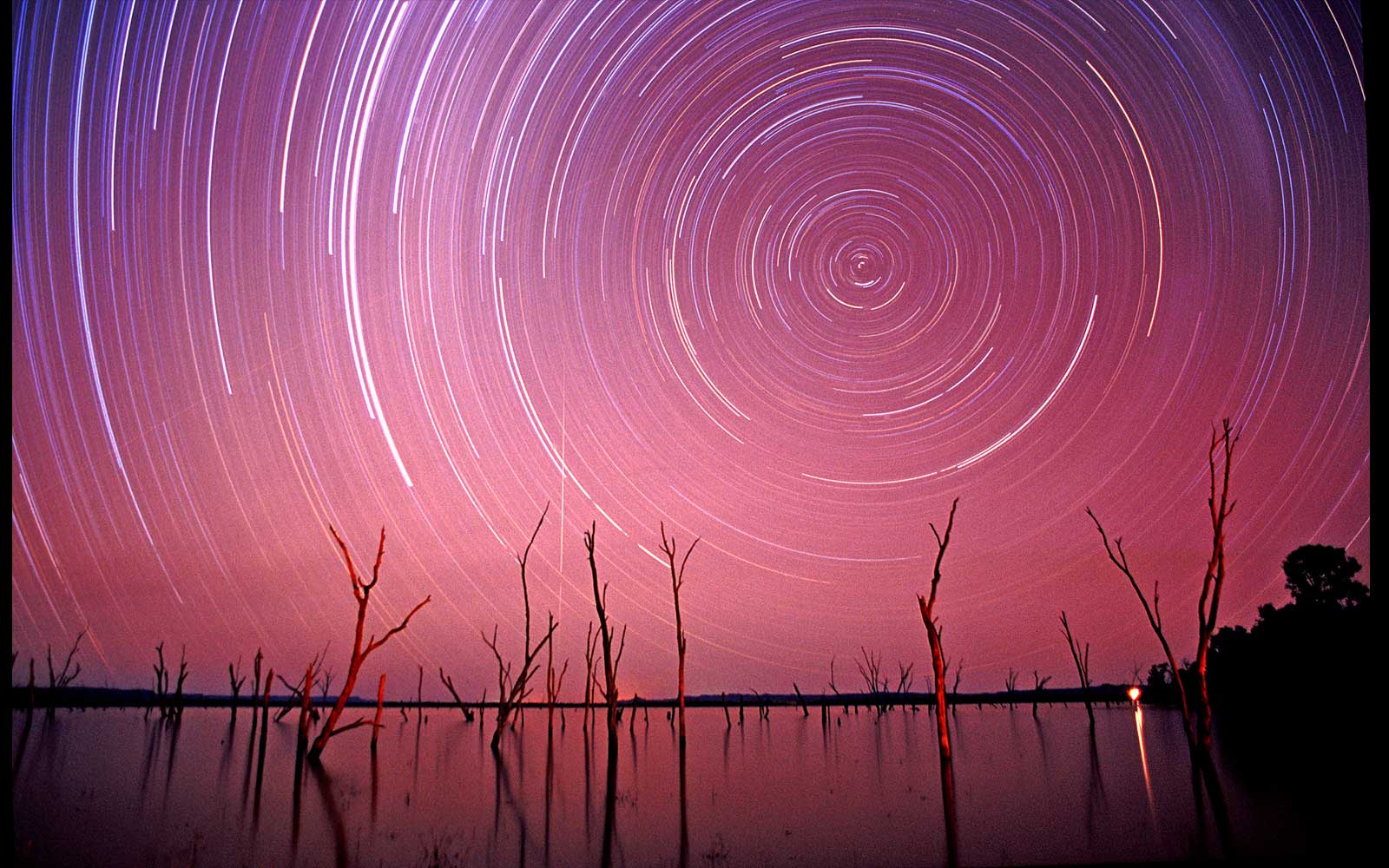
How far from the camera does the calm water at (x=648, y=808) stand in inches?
384

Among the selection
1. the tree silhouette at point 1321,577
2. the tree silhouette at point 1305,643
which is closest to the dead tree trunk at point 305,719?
the tree silhouette at point 1305,643

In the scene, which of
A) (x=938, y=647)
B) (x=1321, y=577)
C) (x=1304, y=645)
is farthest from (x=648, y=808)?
(x=1321, y=577)

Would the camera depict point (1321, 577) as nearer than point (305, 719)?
No

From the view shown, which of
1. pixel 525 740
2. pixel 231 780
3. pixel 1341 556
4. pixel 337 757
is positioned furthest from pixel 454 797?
pixel 1341 556

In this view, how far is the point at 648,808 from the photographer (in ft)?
44.3

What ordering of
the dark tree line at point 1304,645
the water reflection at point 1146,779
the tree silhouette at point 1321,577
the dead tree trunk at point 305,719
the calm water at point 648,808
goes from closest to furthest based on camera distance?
the calm water at point 648,808, the water reflection at point 1146,779, the dead tree trunk at point 305,719, the dark tree line at point 1304,645, the tree silhouette at point 1321,577

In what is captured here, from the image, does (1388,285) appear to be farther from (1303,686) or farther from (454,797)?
(1303,686)

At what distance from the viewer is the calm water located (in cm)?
974

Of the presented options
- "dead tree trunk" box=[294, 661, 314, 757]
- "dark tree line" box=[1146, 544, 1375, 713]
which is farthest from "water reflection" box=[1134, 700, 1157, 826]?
"dead tree trunk" box=[294, 661, 314, 757]

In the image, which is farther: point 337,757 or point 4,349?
point 337,757

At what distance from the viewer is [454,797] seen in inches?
579

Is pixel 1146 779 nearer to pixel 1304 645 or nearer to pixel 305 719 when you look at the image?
pixel 305 719

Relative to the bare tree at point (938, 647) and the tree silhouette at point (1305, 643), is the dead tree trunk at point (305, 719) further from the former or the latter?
the tree silhouette at point (1305, 643)

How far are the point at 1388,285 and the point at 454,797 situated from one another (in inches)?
620
